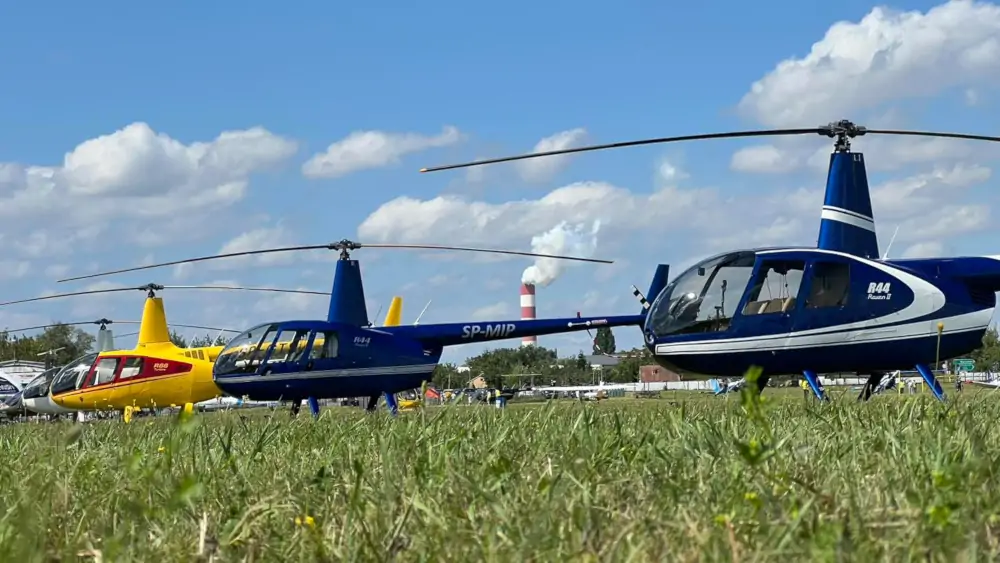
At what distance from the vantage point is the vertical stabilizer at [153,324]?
23266 mm

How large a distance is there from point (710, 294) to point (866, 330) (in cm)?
159

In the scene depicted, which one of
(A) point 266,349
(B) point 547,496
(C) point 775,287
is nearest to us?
(B) point 547,496

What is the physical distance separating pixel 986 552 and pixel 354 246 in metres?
16.8

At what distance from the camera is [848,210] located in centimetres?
1085

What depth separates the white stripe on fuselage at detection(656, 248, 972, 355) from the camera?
34.2 ft

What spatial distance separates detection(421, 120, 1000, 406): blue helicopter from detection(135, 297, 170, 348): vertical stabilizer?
1553 cm

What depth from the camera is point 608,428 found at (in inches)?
146

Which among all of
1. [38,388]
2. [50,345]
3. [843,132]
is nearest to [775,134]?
[843,132]

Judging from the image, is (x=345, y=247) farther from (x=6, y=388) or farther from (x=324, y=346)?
(x=6, y=388)

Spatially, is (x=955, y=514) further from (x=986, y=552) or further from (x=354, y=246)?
(x=354, y=246)

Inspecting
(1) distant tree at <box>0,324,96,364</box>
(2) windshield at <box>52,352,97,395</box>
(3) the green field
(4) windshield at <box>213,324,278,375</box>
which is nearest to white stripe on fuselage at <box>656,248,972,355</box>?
(3) the green field

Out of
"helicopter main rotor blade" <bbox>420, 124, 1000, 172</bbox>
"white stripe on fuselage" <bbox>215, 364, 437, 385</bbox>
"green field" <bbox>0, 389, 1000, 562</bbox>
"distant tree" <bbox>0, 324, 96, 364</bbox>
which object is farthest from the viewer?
"distant tree" <bbox>0, 324, 96, 364</bbox>

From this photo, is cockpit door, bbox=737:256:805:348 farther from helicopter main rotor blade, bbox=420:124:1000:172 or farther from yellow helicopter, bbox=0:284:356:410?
yellow helicopter, bbox=0:284:356:410

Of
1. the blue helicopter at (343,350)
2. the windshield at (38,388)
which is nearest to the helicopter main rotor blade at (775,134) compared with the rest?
the blue helicopter at (343,350)
